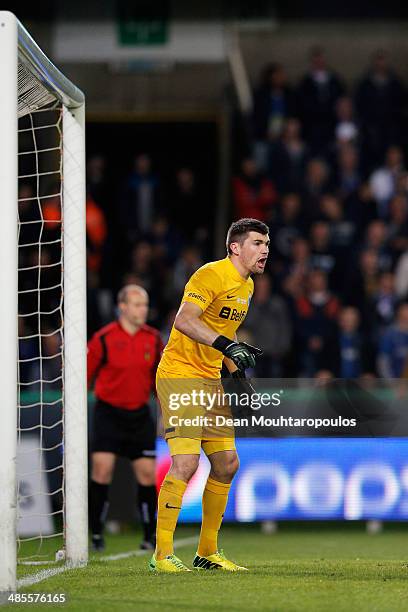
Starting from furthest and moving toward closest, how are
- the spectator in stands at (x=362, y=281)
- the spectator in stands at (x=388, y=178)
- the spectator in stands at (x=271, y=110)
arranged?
the spectator in stands at (x=271, y=110) < the spectator in stands at (x=388, y=178) < the spectator in stands at (x=362, y=281)

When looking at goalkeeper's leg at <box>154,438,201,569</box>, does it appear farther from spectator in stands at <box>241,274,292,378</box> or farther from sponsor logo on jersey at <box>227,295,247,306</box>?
spectator in stands at <box>241,274,292,378</box>

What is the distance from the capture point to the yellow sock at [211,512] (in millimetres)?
7809

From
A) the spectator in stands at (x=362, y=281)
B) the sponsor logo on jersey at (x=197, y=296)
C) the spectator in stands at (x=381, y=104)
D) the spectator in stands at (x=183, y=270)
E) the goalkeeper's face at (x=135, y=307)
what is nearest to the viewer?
the sponsor logo on jersey at (x=197, y=296)

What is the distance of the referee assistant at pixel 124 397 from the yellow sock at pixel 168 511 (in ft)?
9.75

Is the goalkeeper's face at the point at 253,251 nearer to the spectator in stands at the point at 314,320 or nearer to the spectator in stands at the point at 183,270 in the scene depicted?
the spectator in stands at the point at 314,320

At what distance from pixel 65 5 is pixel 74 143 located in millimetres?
10893

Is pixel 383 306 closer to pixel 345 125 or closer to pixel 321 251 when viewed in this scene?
pixel 321 251

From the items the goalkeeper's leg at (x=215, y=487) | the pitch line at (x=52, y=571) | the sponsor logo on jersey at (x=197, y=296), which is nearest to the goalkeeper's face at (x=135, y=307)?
the pitch line at (x=52, y=571)

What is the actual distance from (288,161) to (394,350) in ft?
12.7

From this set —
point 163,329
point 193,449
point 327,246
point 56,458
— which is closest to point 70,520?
point 193,449

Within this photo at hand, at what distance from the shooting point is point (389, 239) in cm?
1664

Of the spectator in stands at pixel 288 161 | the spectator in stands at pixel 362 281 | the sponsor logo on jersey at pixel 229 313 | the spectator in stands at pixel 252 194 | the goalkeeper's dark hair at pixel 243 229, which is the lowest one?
the sponsor logo on jersey at pixel 229 313

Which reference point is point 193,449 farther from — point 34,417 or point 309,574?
point 34,417

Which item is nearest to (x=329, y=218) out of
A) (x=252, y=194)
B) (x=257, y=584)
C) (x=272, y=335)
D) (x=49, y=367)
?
(x=252, y=194)
